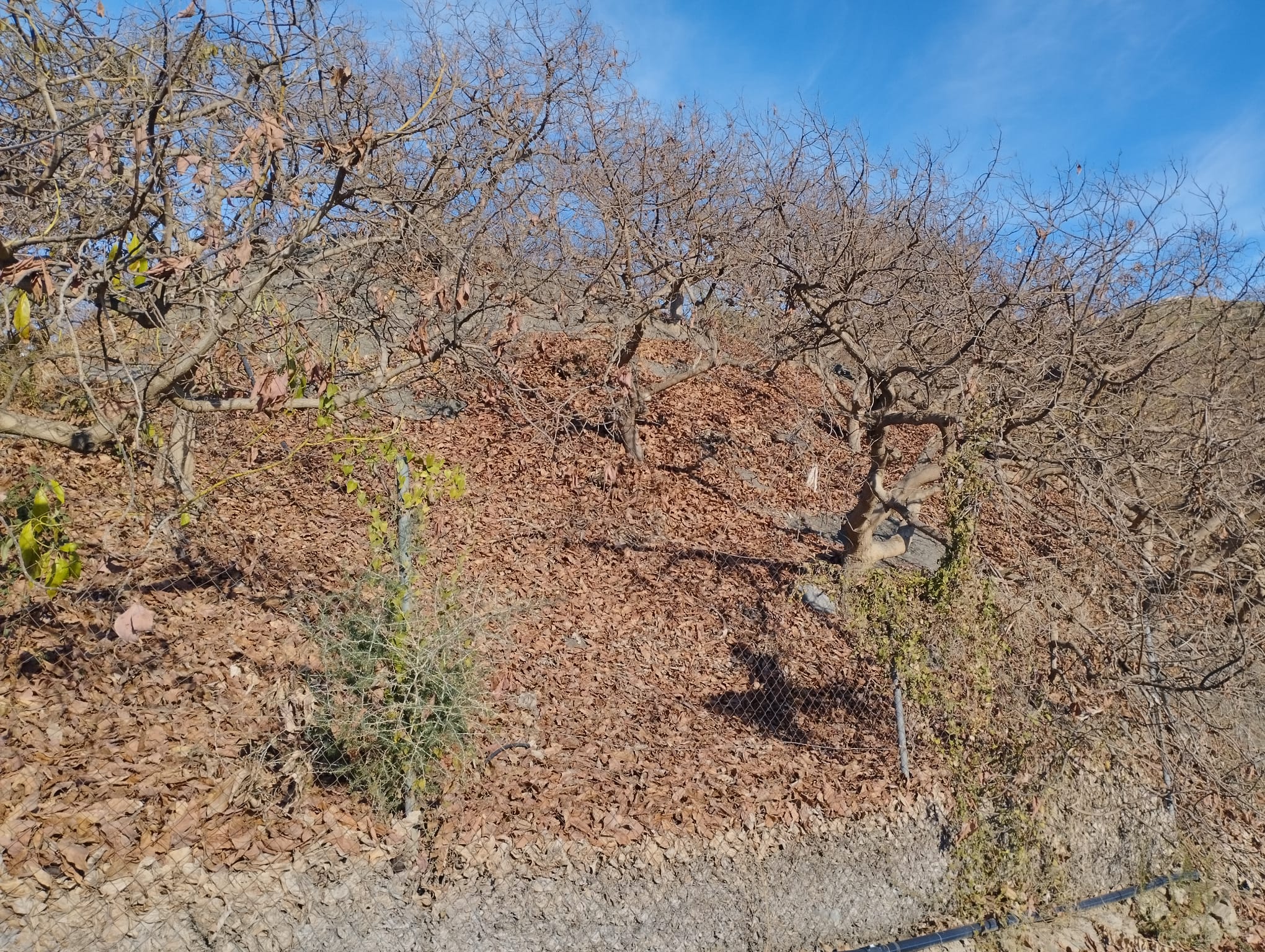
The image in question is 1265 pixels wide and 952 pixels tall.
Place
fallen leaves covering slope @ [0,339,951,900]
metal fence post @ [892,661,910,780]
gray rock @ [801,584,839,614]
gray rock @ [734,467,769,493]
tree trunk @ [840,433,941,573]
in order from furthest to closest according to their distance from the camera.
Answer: gray rock @ [734,467,769,493]
gray rock @ [801,584,839,614]
tree trunk @ [840,433,941,573]
metal fence post @ [892,661,910,780]
fallen leaves covering slope @ [0,339,951,900]

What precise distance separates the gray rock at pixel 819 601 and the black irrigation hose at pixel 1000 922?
112 inches

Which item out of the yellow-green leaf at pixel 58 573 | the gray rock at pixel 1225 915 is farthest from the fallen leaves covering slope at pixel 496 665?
the gray rock at pixel 1225 915

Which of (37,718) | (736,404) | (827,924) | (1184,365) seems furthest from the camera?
(736,404)

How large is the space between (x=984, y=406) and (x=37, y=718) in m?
5.92

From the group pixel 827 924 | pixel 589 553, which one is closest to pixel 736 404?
pixel 589 553

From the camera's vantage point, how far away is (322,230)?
5.25m

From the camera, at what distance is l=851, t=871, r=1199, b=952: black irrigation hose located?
459cm

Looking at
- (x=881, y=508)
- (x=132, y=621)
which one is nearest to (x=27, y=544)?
(x=132, y=621)

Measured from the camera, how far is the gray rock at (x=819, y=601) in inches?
301

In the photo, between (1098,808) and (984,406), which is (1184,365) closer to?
(984,406)

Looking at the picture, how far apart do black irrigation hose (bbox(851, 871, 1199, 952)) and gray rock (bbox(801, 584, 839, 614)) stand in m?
2.85

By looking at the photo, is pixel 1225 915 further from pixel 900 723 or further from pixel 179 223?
pixel 179 223

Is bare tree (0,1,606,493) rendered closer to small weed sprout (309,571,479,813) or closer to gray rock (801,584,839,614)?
small weed sprout (309,571,479,813)

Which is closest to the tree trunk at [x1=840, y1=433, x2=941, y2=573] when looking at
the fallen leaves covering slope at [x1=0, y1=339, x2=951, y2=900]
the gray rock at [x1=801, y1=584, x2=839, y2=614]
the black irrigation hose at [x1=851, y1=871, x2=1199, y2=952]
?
the gray rock at [x1=801, y1=584, x2=839, y2=614]
